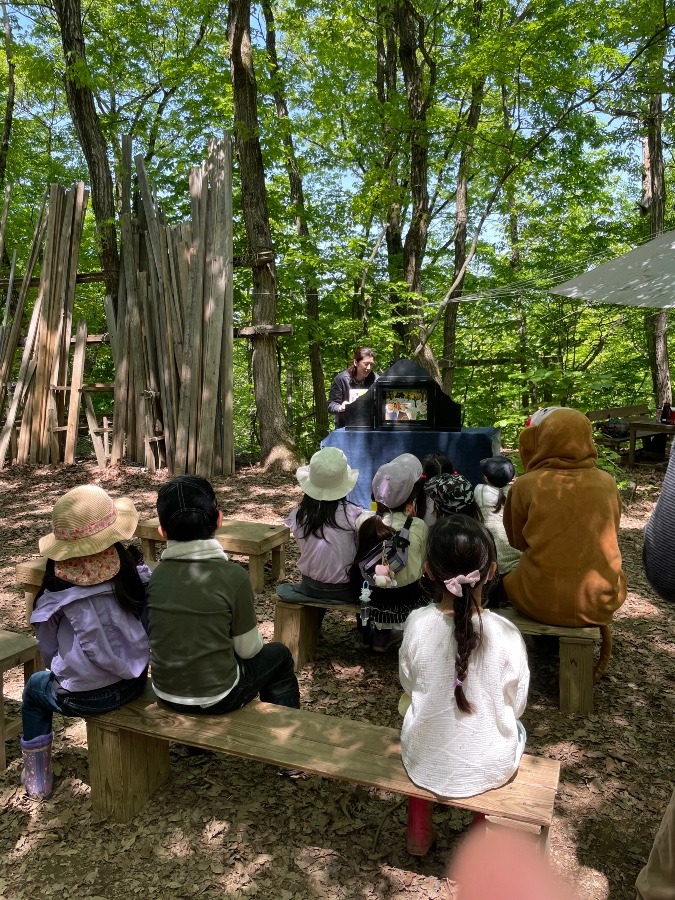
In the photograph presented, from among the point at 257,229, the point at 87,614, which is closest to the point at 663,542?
the point at 87,614

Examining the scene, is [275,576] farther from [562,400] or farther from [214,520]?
[562,400]

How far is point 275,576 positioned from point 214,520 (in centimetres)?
269

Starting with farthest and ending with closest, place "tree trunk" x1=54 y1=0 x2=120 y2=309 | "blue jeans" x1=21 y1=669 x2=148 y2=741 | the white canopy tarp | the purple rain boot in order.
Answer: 1. "tree trunk" x1=54 y1=0 x2=120 y2=309
2. the white canopy tarp
3. the purple rain boot
4. "blue jeans" x1=21 y1=669 x2=148 y2=741

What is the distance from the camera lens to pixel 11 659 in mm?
2902

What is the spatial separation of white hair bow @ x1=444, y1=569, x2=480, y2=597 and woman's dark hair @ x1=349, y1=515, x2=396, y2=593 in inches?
58.2

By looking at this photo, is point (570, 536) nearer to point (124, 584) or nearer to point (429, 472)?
point (429, 472)

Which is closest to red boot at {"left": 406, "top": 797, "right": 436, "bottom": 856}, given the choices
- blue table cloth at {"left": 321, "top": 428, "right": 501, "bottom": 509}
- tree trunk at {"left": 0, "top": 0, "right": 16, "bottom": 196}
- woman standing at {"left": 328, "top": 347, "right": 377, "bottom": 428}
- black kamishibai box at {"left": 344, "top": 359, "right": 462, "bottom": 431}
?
blue table cloth at {"left": 321, "top": 428, "right": 501, "bottom": 509}

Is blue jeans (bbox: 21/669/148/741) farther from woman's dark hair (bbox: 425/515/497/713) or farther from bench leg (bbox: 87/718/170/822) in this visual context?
woman's dark hair (bbox: 425/515/497/713)

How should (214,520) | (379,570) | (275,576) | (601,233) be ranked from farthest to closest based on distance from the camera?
(601,233) → (275,576) → (379,570) → (214,520)

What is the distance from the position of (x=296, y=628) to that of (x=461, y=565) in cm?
199

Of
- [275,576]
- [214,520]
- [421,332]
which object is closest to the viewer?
[214,520]

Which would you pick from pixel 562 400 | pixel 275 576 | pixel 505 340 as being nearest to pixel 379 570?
pixel 275 576

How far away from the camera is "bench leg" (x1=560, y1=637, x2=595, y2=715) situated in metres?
3.19

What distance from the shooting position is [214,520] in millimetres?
2617
